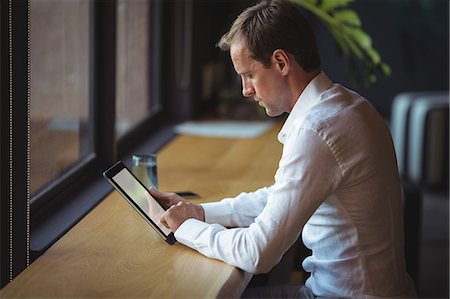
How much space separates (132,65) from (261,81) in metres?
1.78

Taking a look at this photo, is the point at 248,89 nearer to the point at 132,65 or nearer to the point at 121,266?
the point at 121,266

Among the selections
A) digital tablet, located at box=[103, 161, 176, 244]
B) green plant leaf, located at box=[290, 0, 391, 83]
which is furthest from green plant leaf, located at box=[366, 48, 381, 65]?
digital tablet, located at box=[103, 161, 176, 244]

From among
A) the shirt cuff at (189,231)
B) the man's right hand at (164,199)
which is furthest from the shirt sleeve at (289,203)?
the man's right hand at (164,199)

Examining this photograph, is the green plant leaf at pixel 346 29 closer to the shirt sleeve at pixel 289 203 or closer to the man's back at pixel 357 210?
the man's back at pixel 357 210

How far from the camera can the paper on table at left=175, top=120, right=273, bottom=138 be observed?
4.06 meters

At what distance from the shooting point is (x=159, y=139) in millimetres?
3873

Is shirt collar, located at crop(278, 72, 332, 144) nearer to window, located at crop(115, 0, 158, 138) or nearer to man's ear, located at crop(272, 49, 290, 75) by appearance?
man's ear, located at crop(272, 49, 290, 75)

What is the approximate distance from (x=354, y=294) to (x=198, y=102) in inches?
98.1

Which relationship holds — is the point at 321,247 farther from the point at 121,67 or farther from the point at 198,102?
the point at 198,102

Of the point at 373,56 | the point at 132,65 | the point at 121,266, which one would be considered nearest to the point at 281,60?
the point at 121,266

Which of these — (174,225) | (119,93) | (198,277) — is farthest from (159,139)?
(198,277)

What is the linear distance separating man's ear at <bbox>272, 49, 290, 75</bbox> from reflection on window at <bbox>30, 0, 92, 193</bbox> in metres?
0.74

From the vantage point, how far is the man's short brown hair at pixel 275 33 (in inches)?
85.8

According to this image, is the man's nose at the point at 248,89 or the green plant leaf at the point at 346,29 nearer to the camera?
the man's nose at the point at 248,89
